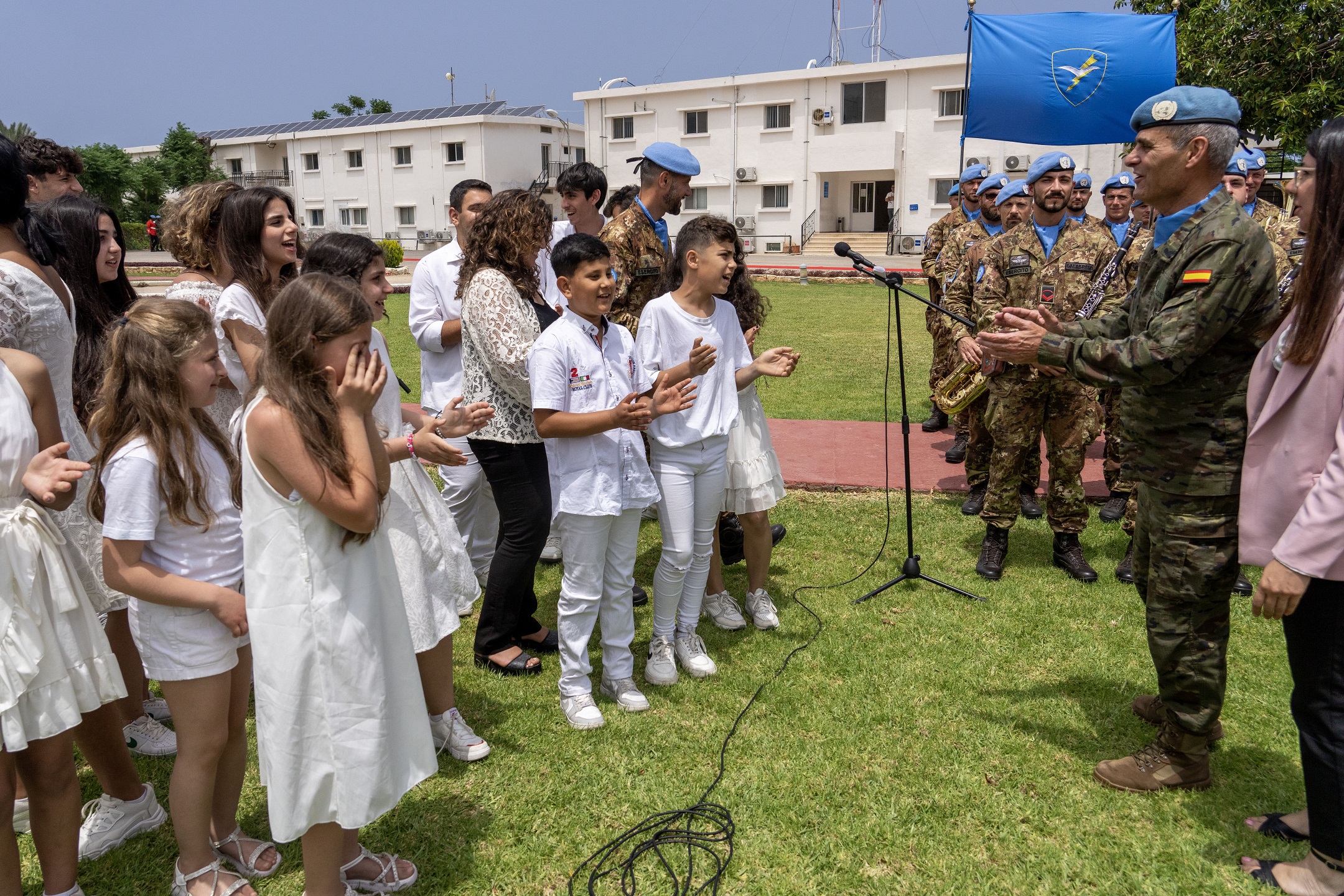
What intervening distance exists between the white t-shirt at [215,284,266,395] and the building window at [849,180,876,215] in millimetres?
38754

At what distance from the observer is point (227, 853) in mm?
2953

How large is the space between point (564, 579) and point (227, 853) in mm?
1551

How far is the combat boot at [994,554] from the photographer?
546cm

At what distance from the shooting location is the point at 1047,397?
5570mm

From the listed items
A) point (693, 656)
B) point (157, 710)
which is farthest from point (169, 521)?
point (693, 656)

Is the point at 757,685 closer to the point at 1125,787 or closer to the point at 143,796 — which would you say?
the point at 1125,787

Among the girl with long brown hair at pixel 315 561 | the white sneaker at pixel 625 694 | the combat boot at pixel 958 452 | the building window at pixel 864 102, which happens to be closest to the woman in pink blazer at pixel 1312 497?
the white sneaker at pixel 625 694

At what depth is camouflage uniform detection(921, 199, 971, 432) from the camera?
860 cm

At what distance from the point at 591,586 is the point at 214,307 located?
1.87 metres

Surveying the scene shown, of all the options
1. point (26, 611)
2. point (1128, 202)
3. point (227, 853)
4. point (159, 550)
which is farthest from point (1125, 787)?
point (1128, 202)

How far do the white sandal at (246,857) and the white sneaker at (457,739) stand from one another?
0.75 metres

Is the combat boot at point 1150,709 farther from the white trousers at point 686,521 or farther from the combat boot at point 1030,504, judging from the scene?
the combat boot at point 1030,504

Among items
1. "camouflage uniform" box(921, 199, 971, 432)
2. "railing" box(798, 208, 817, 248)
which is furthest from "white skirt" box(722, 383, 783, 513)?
"railing" box(798, 208, 817, 248)

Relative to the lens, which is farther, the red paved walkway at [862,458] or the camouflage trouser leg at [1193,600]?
the red paved walkway at [862,458]
